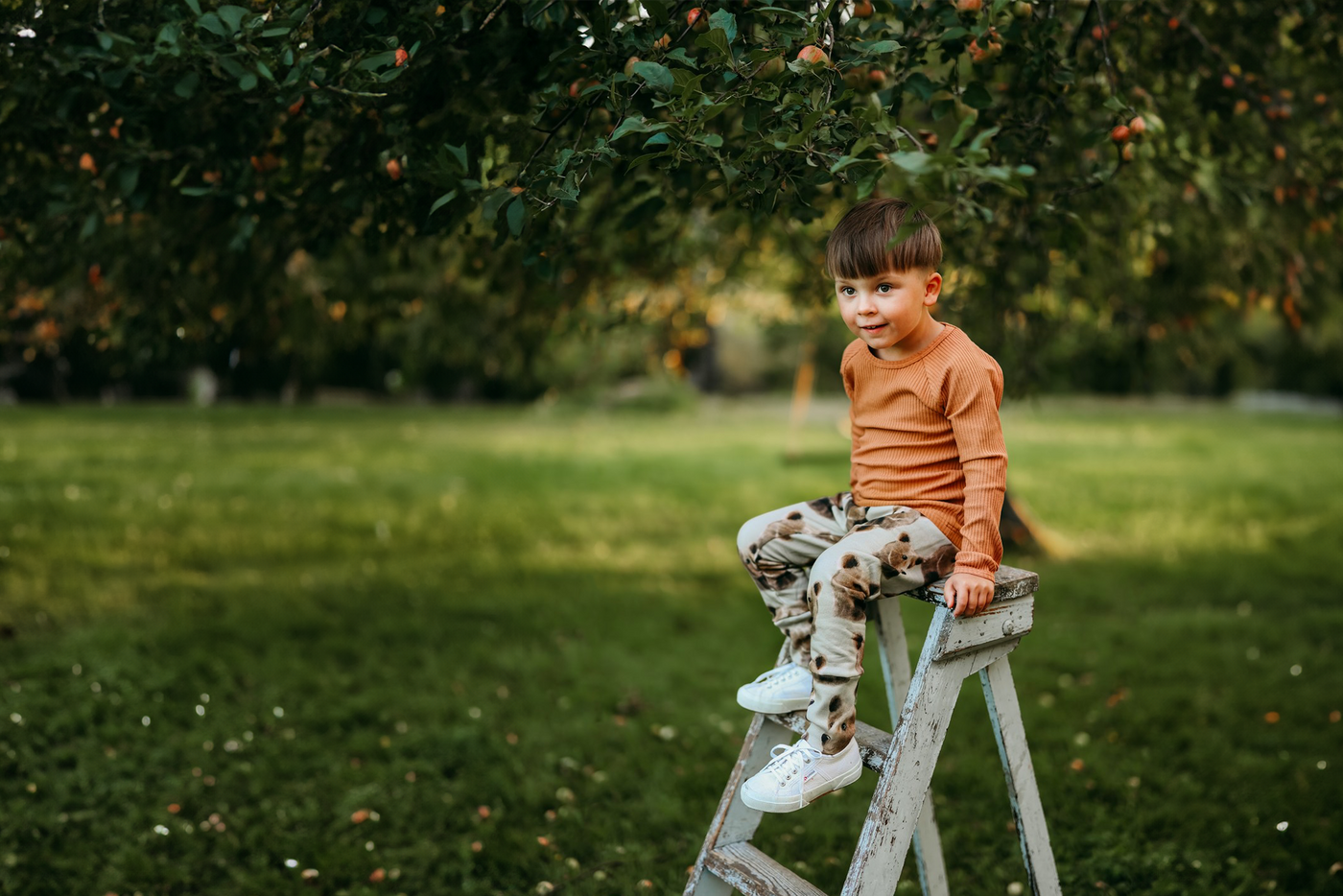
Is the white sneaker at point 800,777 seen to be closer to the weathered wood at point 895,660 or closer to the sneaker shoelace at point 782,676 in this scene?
the sneaker shoelace at point 782,676

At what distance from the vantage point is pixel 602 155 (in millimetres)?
2117

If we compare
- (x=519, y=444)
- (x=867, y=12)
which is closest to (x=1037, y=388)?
(x=867, y=12)

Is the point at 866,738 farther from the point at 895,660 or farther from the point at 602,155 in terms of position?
the point at 602,155

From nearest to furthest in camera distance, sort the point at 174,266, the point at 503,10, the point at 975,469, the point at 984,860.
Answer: the point at 975,469, the point at 503,10, the point at 984,860, the point at 174,266

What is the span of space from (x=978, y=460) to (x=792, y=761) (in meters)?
0.77

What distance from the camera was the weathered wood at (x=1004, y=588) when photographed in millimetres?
2135

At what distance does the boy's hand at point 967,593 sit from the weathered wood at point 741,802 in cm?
64

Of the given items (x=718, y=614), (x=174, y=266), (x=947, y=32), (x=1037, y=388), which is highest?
(x=947, y=32)

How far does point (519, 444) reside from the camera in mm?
13414

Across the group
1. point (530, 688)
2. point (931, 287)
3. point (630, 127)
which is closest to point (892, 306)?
point (931, 287)

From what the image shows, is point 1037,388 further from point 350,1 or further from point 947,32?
point 350,1

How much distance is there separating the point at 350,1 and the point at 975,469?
1871 mm

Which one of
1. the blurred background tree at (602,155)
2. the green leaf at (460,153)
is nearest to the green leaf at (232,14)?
the blurred background tree at (602,155)

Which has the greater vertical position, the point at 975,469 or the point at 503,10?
the point at 503,10
